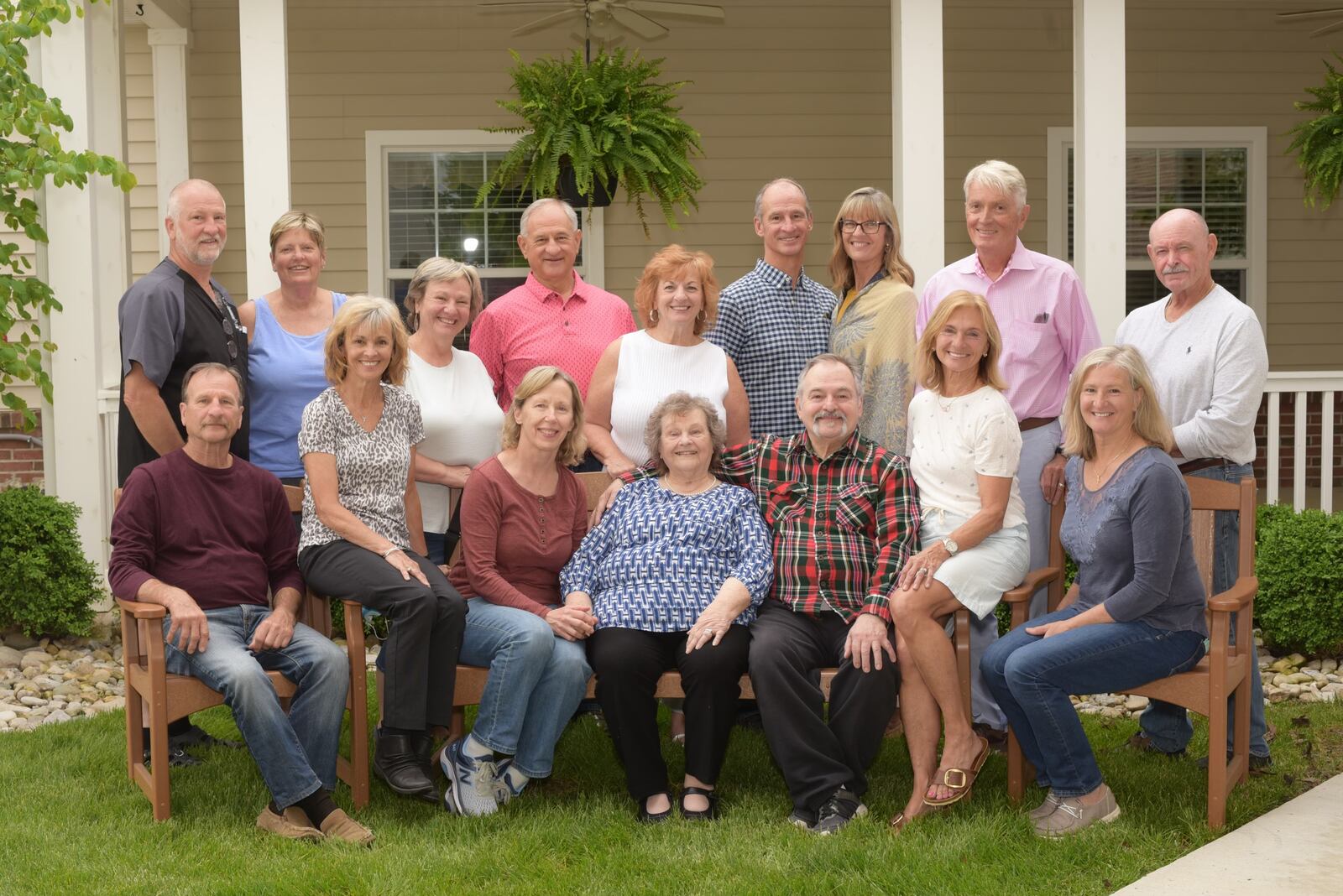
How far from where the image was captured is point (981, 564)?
363cm

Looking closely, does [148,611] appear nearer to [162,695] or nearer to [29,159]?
[162,695]

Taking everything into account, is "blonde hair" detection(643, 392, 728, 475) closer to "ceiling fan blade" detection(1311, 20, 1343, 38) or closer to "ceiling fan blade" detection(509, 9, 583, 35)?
"ceiling fan blade" detection(509, 9, 583, 35)

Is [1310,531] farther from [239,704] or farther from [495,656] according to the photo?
[239,704]

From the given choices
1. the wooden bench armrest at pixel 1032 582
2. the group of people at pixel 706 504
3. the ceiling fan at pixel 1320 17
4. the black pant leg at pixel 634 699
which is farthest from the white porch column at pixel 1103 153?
the black pant leg at pixel 634 699

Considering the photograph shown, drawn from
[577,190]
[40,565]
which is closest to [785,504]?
[577,190]

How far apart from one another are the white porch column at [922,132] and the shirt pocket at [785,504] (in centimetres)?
220

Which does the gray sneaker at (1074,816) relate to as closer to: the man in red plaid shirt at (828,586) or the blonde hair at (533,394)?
the man in red plaid shirt at (828,586)

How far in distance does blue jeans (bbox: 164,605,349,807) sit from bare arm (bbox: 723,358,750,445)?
53.8 inches

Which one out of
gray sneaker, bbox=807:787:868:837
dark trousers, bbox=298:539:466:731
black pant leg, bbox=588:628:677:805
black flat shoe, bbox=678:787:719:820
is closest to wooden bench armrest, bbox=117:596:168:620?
dark trousers, bbox=298:539:466:731

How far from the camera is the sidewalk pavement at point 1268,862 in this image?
3.01m

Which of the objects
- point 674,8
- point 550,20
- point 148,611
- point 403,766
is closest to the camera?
point 148,611

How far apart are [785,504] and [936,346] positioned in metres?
0.64

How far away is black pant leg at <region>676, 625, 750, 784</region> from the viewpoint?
3.51 metres

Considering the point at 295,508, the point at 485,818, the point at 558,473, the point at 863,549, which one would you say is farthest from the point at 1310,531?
the point at 295,508
